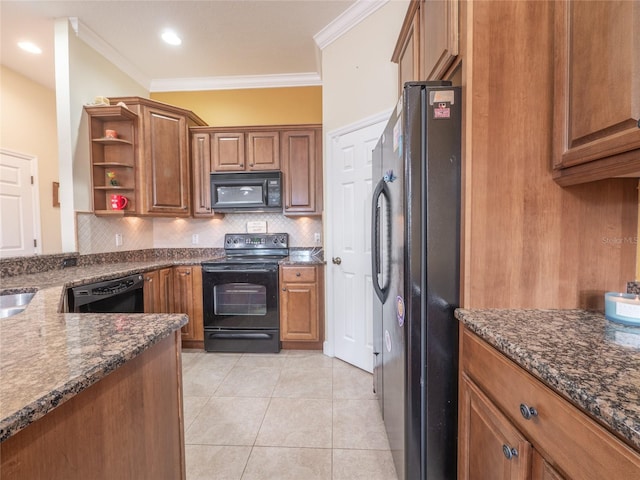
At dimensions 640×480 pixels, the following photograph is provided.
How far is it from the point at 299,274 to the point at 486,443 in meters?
2.08

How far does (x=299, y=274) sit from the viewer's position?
2.79 meters

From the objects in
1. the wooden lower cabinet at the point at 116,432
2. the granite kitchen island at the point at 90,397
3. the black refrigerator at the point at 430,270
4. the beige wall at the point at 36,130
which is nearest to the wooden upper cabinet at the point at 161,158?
the beige wall at the point at 36,130

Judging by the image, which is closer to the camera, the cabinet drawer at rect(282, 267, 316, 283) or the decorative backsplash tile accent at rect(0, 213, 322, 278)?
the cabinet drawer at rect(282, 267, 316, 283)

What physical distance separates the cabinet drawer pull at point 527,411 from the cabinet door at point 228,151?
303 centimetres

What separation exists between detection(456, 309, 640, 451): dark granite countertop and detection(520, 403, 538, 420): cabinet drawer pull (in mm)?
82

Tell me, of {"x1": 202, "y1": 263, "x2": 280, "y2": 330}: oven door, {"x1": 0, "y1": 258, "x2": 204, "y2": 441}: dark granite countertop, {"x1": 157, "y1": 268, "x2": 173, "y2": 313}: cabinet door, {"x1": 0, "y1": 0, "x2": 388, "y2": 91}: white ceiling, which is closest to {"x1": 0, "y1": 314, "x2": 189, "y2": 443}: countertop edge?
{"x1": 0, "y1": 258, "x2": 204, "y2": 441}: dark granite countertop

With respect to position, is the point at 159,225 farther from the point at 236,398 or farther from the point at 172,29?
the point at 236,398

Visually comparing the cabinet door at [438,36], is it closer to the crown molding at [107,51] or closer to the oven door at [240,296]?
the oven door at [240,296]

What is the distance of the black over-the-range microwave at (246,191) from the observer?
3.04 metres

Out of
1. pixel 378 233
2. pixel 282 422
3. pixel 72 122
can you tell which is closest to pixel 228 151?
pixel 72 122

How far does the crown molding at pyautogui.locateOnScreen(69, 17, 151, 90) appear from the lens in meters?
2.53

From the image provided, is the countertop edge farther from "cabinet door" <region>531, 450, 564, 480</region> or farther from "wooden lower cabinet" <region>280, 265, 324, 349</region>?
"wooden lower cabinet" <region>280, 265, 324, 349</region>

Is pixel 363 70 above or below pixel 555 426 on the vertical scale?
above

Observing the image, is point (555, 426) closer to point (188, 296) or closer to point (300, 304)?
point (300, 304)
